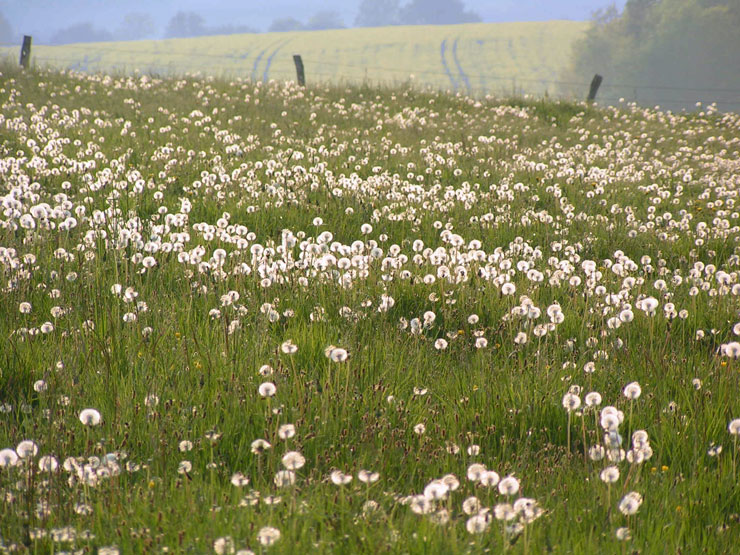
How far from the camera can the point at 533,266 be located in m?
5.47

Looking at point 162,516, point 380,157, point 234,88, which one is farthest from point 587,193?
point 234,88

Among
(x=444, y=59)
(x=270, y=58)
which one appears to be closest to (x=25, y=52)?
(x=270, y=58)

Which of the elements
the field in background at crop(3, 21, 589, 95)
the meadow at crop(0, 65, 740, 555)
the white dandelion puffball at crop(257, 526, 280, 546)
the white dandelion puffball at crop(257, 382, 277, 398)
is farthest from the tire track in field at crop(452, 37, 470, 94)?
the white dandelion puffball at crop(257, 526, 280, 546)

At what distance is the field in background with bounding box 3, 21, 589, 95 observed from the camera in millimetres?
74438

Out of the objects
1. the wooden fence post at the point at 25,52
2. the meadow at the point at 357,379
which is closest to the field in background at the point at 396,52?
the wooden fence post at the point at 25,52

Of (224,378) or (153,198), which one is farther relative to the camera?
(153,198)

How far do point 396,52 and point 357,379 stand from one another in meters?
88.6

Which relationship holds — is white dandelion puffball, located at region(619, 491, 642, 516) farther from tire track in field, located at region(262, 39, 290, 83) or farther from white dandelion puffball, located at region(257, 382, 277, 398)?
tire track in field, located at region(262, 39, 290, 83)

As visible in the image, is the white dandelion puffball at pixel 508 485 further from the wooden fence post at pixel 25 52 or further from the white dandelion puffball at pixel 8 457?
the wooden fence post at pixel 25 52

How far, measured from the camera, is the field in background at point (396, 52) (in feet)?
244

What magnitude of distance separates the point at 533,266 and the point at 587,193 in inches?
156

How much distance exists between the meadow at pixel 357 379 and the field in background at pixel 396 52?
62.4m

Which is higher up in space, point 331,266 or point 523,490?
point 331,266

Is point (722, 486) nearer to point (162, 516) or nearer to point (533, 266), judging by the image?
point (162, 516)
